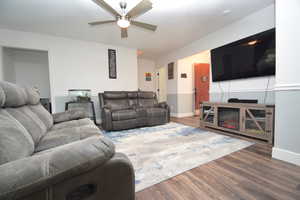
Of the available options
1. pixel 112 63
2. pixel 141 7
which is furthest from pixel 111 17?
pixel 112 63

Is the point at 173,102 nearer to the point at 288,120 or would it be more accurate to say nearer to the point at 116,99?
the point at 116,99

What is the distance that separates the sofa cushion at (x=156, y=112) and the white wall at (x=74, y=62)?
62.1 inches

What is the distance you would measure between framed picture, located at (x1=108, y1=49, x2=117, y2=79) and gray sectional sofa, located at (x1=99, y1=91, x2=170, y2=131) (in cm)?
90

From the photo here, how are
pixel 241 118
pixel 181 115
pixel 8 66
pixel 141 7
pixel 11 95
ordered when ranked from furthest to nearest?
pixel 181 115, pixel 8 66, pixel 241 118, pixel 141 7, pixel 11 95

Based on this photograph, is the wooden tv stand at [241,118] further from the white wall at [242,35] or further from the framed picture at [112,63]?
the framed picture at [112,63]

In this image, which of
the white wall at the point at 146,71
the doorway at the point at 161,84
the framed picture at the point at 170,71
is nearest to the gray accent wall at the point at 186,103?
the framed picture at the point at 170,71

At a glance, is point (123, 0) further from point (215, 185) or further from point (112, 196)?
point (215, 185)

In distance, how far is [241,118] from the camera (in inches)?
92.9

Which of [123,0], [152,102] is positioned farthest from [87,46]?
[152,102]

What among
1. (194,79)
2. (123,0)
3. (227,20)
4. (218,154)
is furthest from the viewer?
(194,79)

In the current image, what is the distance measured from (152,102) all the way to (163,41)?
1.84m

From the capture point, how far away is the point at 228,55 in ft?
9.52

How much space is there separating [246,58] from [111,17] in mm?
2790

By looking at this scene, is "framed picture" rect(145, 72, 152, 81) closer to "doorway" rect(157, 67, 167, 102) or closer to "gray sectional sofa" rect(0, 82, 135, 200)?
"doorway" rect(157, 67, 167, 102)
